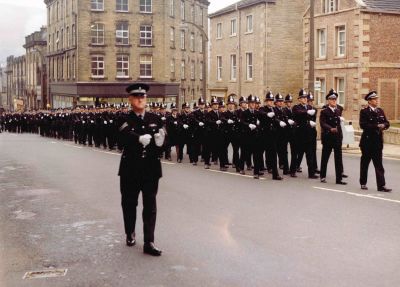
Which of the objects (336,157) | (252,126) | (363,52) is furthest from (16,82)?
(336,157)

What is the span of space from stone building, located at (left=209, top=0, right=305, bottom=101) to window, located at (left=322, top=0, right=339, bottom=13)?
5.82 m

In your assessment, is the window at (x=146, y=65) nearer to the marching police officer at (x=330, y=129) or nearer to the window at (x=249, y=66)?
the window at (x=249, y=66)

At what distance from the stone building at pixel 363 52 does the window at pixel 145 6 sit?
82.6 feet

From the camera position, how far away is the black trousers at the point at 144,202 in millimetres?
7660

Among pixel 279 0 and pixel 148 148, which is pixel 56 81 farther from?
pixel 148 148

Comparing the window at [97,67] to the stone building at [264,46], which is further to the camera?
the window at [97,67]

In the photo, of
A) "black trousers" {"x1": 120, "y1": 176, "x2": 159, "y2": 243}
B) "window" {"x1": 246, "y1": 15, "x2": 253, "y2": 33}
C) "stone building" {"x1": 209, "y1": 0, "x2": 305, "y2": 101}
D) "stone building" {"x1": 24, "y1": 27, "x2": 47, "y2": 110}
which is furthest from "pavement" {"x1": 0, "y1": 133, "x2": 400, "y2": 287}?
"stone building" {"x1": 24, "y1": 27, "x2": 47, "y2": 110}

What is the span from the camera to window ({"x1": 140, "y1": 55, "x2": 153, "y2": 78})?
186ft

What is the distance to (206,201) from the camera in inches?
444

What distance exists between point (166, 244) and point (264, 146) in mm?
7295

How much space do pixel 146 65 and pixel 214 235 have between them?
161ft

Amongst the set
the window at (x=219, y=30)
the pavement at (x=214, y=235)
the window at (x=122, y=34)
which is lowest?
the pavement at (x=214, y=235)

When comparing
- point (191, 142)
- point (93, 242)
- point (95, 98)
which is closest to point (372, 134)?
point (93, 242)

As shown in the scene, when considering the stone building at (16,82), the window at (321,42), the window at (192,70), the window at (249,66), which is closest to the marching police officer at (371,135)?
the window at (321,42)
